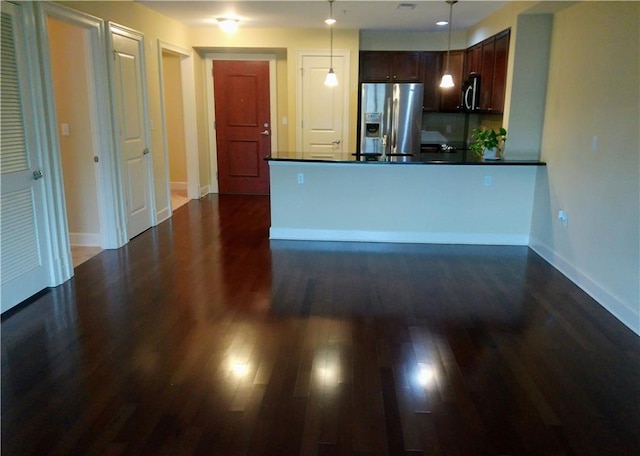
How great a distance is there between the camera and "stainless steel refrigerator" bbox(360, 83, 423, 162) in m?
6.73

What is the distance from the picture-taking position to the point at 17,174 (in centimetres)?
335

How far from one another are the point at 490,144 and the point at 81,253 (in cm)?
414

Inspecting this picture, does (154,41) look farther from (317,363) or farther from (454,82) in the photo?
(317,363)

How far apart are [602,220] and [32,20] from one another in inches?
172

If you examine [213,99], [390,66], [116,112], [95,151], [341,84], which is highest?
[390,66]

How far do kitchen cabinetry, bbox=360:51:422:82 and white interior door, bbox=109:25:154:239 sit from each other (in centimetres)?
313

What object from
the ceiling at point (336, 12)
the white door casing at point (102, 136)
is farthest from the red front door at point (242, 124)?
the white door casing at point (102, 136)

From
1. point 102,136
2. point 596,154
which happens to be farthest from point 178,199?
point 596,154

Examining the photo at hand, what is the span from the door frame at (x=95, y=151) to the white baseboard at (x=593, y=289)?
4108mm

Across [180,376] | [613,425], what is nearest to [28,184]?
[180,376]

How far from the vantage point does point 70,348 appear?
2828mm

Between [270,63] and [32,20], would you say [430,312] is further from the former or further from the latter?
[270,63]

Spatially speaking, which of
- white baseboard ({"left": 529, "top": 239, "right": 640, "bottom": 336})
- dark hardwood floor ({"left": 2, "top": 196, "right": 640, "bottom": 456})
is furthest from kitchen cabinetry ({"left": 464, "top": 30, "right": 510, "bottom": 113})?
dark hardwood floor ({"left": 2, "top": 196, "right": 640, "bottom": 456})

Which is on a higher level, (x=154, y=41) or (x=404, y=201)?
A: (x=154, y=41)
